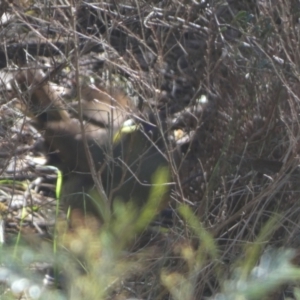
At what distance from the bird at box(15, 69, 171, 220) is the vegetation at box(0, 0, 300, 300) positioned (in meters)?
0.10

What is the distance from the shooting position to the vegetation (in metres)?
3.22

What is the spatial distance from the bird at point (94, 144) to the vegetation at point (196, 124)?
3.9 inches

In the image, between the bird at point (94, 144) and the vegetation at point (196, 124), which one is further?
the bird at point (94, 144)

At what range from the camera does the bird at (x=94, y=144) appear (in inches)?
152

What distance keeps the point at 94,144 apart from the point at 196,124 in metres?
0.62

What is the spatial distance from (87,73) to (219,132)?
3.49 ft

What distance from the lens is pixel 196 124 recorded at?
394 centimetres

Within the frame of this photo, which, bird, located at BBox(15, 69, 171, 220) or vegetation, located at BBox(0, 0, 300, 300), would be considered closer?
vegetation, located at BBox(0, 0, 300, 300)

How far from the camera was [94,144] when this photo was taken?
4.22 metres

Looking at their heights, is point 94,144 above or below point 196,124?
below

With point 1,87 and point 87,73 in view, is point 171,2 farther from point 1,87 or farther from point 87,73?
point 1,87

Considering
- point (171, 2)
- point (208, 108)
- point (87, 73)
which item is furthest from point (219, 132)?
point (87, 73)

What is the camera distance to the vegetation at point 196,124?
322cm

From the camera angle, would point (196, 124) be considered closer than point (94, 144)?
Yes
